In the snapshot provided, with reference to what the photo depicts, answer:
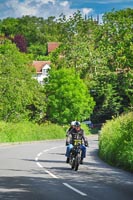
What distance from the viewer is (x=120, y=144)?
2527 centimetres

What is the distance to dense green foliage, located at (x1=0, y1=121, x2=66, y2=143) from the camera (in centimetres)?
5653

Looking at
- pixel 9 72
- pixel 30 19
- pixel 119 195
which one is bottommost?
pixel 119 195

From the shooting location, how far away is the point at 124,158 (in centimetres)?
2306

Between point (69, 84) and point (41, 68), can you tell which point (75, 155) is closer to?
point (69, 84)

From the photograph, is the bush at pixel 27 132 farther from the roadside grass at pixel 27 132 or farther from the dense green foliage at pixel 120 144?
the dense green foliage at pixel 120 144

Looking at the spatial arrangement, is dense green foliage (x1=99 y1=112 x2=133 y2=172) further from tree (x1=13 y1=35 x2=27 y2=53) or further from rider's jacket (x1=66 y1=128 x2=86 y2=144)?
tree (x1=13 y1=35 x2=27 y2=53)

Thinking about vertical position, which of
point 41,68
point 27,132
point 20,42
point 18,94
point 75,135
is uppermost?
point 20,42

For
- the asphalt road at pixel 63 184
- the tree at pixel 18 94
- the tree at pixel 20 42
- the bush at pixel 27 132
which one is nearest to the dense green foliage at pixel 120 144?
the asphalt road at pixel 63 184

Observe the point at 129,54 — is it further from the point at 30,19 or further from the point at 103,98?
the point at 30,19

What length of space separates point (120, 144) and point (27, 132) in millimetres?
37221

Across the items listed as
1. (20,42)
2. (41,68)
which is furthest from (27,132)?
(20,42)

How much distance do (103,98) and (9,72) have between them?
877 inches

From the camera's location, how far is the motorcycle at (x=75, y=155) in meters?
20.8

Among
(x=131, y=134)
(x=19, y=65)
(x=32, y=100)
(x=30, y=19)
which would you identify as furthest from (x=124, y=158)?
(x=30, y=19)
